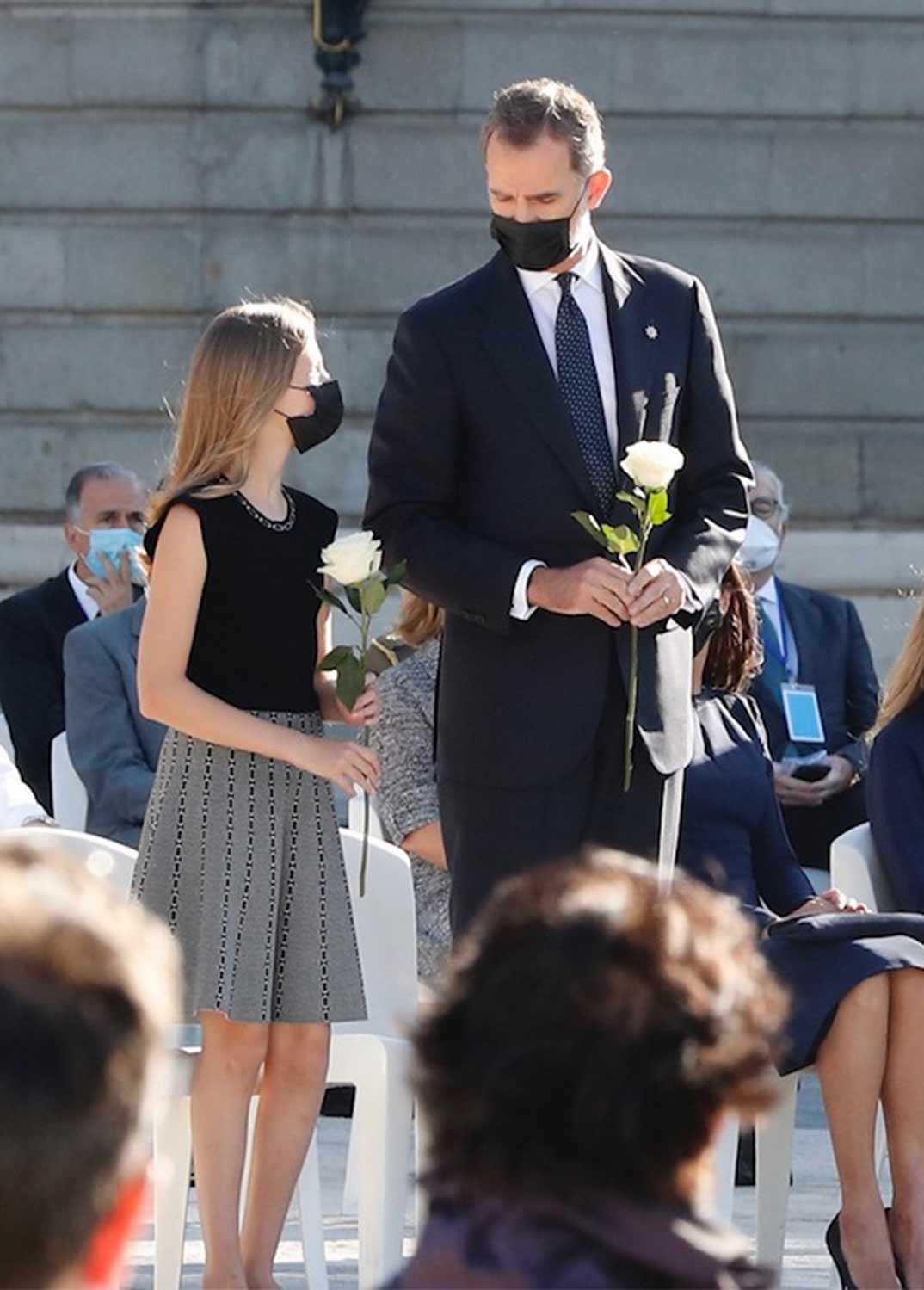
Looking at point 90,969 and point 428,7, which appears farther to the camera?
point 428,7

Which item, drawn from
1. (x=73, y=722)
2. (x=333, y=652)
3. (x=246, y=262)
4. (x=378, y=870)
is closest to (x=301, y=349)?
(x=333, y=652)

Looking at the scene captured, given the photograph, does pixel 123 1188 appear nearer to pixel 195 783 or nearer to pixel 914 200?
pixel 195 783

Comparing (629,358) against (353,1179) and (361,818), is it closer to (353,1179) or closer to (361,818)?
(361,818)

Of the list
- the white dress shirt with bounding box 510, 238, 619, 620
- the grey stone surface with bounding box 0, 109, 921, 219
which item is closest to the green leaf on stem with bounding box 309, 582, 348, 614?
the white dress shirt with bounding box 510, 238, 619, 620

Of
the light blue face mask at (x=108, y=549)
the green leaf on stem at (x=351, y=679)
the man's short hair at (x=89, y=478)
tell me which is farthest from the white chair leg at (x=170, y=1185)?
the man's short hair at (x=89, y=478)

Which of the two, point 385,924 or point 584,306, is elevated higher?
point 584,306

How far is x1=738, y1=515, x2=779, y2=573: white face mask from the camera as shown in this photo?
796cm

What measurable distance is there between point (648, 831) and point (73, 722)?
3079 mm

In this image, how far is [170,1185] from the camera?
4.64m

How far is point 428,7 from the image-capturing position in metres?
10.9

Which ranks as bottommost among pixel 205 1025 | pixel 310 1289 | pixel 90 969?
pixel 310 1289

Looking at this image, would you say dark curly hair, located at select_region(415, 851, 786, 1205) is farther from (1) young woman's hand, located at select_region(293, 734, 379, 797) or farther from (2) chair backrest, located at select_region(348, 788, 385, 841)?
(2) chair backrest, located at select_region(348, 788, 385, 841)

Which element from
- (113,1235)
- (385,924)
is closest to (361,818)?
(385,924)

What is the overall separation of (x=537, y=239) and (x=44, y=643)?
4157 millimetres
